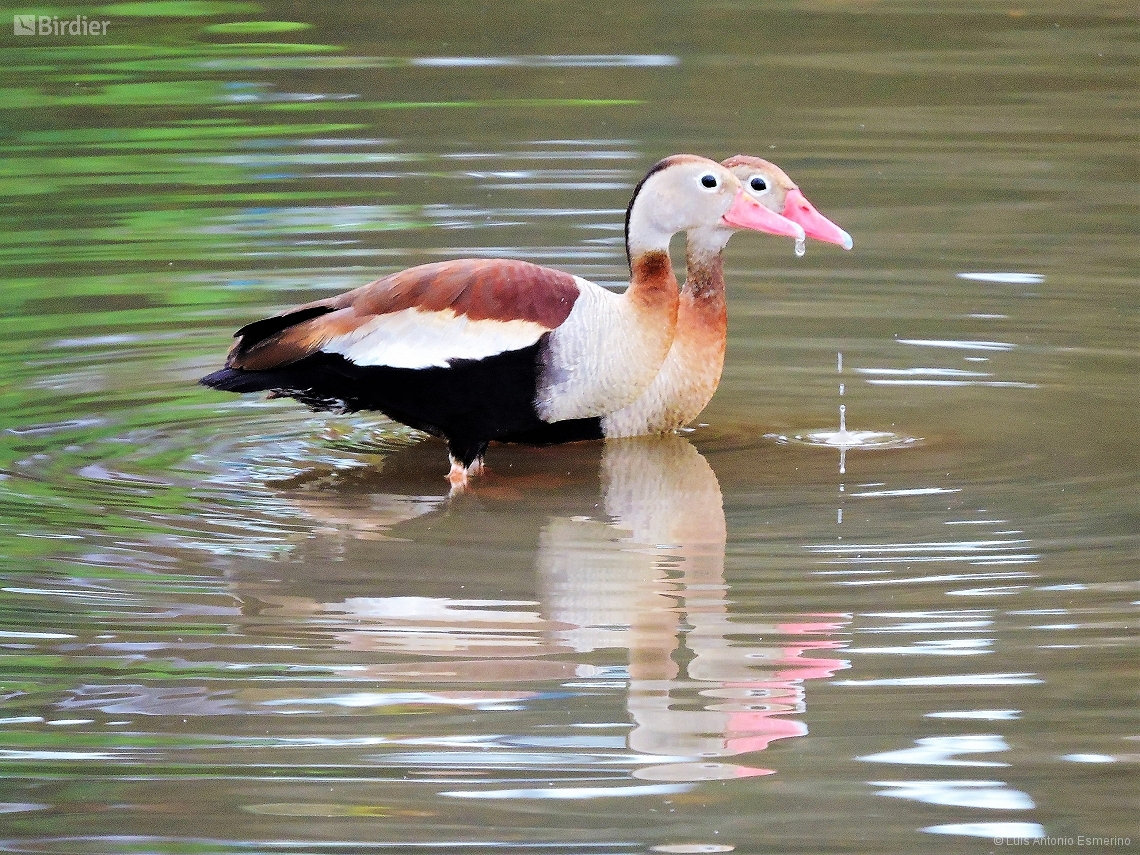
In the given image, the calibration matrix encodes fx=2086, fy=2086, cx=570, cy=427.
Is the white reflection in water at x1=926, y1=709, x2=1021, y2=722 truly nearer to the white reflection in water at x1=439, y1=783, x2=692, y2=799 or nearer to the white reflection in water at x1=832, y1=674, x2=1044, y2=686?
the white reflection in water at x1=832, y1=674, x2=1044, y2=686

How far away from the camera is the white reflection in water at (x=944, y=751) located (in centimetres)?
434

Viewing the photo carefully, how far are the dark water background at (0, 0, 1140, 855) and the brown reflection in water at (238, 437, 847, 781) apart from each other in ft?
0.05

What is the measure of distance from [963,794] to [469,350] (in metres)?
2.77

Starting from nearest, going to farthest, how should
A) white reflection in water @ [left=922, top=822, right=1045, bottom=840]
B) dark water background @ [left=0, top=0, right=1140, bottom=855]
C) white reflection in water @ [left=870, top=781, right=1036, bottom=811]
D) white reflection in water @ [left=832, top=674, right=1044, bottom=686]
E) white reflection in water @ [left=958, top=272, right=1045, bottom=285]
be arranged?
white reflection in water @ [left=922, top=822, right=1045, bottom=840], white reflection in water @ [left=870, top=781, right=1036, bottom=811], dark water background @ [left=0, top=0, right=1140, bottom=855], white reflection in water @ [left=832, top=674, right=1044, bottom=686], white reflection in water @ [left=958, top=272, right=1045, bottom=285]

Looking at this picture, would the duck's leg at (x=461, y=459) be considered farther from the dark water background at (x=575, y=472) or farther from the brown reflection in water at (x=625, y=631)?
the brown reflection in water at (x=625, y=631)

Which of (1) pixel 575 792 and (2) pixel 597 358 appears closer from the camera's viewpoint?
(1) pixel 575 792

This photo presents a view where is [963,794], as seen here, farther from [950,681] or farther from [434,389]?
[434,389]

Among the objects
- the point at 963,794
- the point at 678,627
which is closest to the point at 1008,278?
the point at 678,627

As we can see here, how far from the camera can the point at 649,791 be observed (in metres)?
4.20

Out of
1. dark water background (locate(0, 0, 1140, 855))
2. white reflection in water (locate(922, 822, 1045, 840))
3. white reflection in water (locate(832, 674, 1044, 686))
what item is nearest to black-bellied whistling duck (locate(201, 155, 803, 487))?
dark water background (locate(0, 0, 1140, 855))

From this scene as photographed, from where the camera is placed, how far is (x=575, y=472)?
22.8 ft

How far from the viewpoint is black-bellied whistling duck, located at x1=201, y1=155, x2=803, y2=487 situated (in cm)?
656

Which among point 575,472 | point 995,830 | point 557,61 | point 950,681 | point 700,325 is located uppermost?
point 557,61

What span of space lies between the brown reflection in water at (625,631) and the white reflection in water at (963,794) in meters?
0.30
